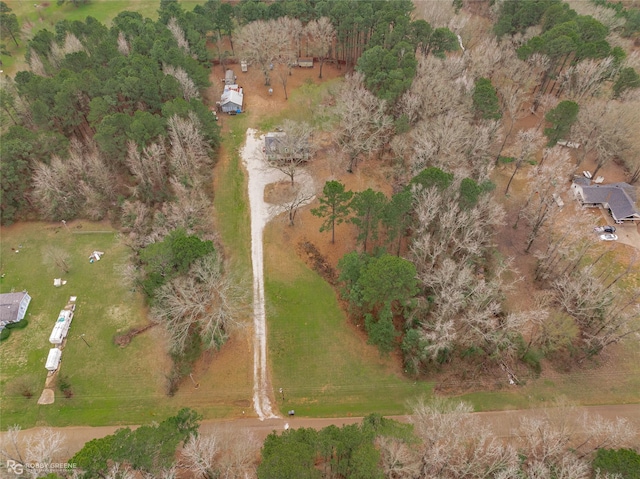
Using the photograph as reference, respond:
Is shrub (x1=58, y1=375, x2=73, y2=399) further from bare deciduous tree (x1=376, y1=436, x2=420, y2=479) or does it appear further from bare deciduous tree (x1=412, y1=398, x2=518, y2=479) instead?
bare deciduous tree (x1=412, y1=398, x2=518, y2=479)

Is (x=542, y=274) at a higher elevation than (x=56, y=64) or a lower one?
lower

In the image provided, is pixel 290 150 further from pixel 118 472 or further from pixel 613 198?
pixel 613 198

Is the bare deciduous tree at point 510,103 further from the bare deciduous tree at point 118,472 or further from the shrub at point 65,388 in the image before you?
the shrub at point 65,388

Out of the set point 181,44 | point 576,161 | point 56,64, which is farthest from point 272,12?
point 576,161

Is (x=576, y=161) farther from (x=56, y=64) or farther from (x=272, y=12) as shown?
(x=56, y=64)

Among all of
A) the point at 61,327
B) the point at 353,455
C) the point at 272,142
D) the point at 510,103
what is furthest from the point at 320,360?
the point at 510,103

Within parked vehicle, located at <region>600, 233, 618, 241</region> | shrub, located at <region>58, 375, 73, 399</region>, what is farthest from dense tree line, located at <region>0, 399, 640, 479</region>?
parked vehicle, located at <region>600, 233, 618, 241</region>
